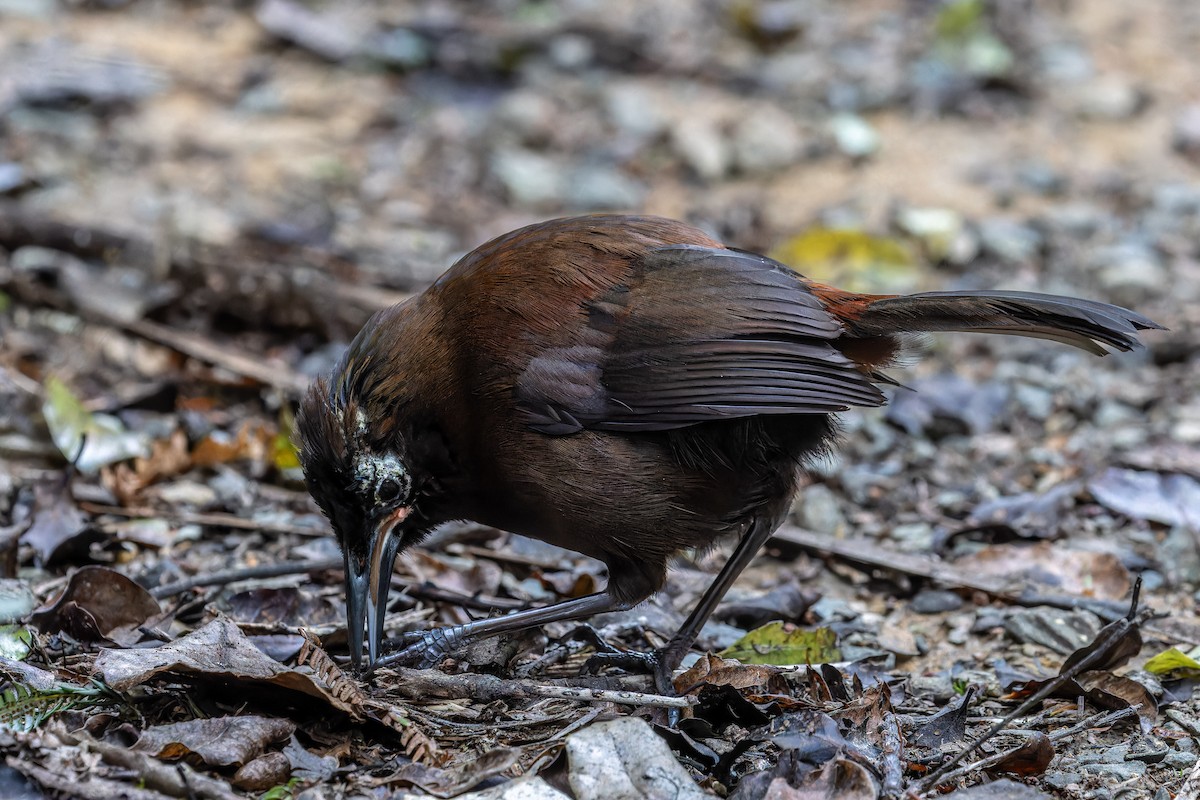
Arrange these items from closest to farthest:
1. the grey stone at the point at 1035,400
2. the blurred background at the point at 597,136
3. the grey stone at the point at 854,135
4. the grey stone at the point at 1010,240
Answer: the grey stone at the point at 1035,400 → the blurred background at the point at 597,136 → the grey stone at the point at 1010,240 → the grey stone at the point at 854,135

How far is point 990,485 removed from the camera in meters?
5.59

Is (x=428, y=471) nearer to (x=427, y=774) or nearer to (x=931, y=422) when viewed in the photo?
(x=427, y=774)

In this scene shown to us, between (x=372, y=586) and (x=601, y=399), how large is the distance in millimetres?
832

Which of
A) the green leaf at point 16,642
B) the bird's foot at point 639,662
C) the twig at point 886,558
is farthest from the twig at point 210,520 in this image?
the twig at point 886,558

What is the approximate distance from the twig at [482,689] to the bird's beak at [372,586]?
0.12 m

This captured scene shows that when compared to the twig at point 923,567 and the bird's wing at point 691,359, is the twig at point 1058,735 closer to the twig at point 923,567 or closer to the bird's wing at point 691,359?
the twig at point 923,567

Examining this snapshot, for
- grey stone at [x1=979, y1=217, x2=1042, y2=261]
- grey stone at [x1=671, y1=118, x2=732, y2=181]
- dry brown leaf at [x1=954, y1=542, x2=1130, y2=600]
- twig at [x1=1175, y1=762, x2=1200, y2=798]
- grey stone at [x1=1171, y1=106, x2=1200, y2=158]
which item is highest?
grey stone at [x1=1171, y1=106, x2=1200, y2=158]

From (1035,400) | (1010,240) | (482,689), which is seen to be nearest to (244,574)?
(482,689)

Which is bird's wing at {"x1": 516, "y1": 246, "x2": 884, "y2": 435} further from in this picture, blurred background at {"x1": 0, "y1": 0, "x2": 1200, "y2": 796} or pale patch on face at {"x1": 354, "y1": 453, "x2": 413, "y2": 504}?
blurred background at {"x1": 0, "y1": 0, "x2": 1200, "y2": 796}

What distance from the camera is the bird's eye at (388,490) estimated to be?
12.5 ft

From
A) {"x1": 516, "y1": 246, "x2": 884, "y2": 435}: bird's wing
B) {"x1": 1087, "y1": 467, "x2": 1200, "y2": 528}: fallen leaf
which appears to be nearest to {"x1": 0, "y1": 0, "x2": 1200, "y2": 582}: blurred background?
{"x1": 1087, "y1": 467, "x2": 1200, "y2": 528}: fallen leaf

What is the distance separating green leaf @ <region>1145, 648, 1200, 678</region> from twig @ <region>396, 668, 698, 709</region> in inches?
56.1

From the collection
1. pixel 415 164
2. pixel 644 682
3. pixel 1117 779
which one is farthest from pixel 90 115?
pixel 1117 779

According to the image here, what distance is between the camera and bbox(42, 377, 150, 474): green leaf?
5027 mm
